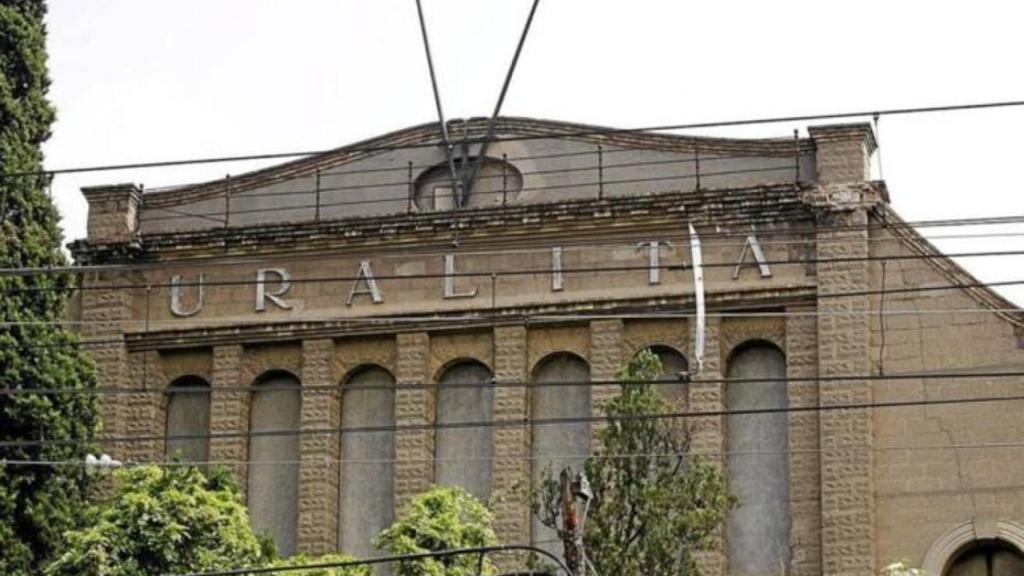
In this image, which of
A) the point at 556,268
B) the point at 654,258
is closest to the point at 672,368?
the point at 654,258

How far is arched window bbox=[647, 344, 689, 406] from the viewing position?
128ft

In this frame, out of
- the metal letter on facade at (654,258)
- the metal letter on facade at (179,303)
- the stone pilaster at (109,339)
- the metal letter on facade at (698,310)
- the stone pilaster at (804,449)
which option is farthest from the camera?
the metal letter on facade at (179,303)

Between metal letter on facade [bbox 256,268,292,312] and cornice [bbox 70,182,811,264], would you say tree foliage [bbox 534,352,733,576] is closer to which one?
cornice [bbox 70,182,811,264]

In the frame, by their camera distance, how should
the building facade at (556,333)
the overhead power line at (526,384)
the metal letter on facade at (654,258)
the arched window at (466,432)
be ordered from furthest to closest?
the arched window at (466,432), the metal letter on facade at (654,258), the building facade at (556,333), the overhead power line at (526,384)

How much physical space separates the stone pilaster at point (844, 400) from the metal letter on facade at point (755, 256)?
814 millimetres

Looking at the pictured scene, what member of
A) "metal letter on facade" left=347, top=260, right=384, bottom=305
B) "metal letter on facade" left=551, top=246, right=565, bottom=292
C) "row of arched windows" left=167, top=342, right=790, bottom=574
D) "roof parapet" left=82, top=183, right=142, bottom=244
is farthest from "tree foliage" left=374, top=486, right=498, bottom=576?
"roof parapet" left=82, top=183, right=142, bottom=244

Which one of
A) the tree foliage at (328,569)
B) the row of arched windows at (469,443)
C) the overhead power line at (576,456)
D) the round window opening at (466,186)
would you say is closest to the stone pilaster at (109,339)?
the row of arched windows at (469,443)

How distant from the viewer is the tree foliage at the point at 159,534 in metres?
33.2

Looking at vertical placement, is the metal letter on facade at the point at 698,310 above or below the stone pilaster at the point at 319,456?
above

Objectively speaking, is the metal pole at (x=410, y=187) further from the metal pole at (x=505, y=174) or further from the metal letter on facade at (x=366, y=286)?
the metal pole at (x=505, y=174)

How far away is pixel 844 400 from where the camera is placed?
1491 inches

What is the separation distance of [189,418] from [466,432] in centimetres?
469

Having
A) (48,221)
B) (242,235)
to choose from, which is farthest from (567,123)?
(48,221)

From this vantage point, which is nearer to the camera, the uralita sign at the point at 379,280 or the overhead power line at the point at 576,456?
the overhead power line at the point at 576,456
